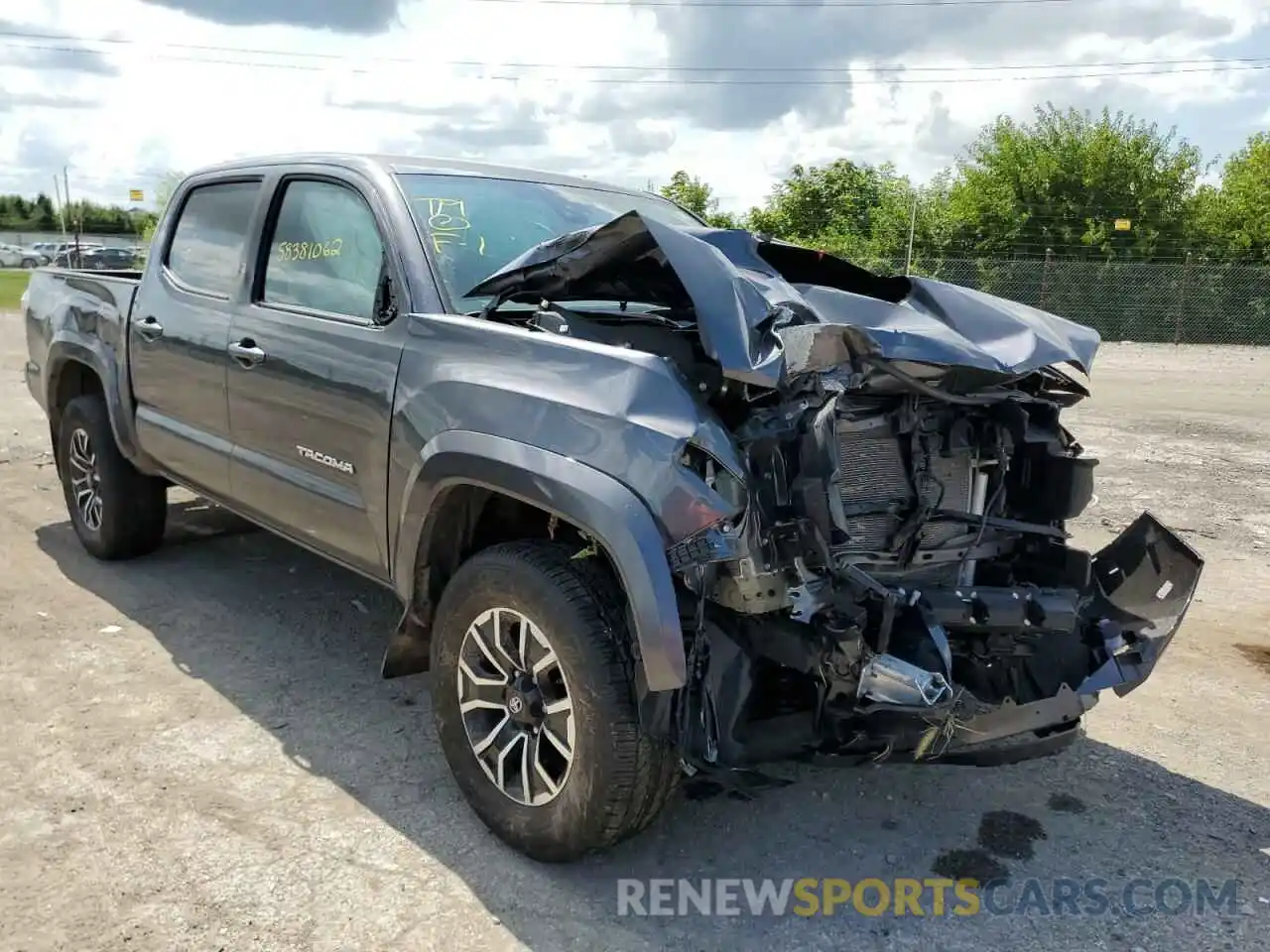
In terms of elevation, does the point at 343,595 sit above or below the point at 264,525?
below

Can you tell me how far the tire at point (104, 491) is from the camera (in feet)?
18.3

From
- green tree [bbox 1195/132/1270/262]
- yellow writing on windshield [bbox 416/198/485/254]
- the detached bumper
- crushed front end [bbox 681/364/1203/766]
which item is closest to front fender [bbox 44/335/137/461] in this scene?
yellow writing on windshield [bbox 416/198/485/254]

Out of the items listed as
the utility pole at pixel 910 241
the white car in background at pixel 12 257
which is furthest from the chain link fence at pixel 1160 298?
the white car in background at pixel 12 257

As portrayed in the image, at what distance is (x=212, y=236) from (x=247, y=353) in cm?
95

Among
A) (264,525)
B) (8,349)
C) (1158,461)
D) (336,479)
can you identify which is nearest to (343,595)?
(264,525)

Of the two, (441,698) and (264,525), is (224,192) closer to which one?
(264,525)

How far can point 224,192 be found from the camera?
4840mm

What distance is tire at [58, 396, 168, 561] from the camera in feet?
18.3

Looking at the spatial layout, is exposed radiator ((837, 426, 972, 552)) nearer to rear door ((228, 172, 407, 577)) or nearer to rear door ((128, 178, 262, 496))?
rear door ((228, 172, 407, 577))

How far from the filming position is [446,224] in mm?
3848

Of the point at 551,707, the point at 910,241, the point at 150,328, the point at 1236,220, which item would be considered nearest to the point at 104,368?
the point at 150,328

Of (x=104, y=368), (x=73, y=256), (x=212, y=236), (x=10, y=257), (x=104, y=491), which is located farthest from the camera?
(x=10, y=257)

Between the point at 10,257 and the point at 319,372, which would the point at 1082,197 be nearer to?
the point at 319,372

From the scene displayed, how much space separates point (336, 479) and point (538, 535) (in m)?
0.87
